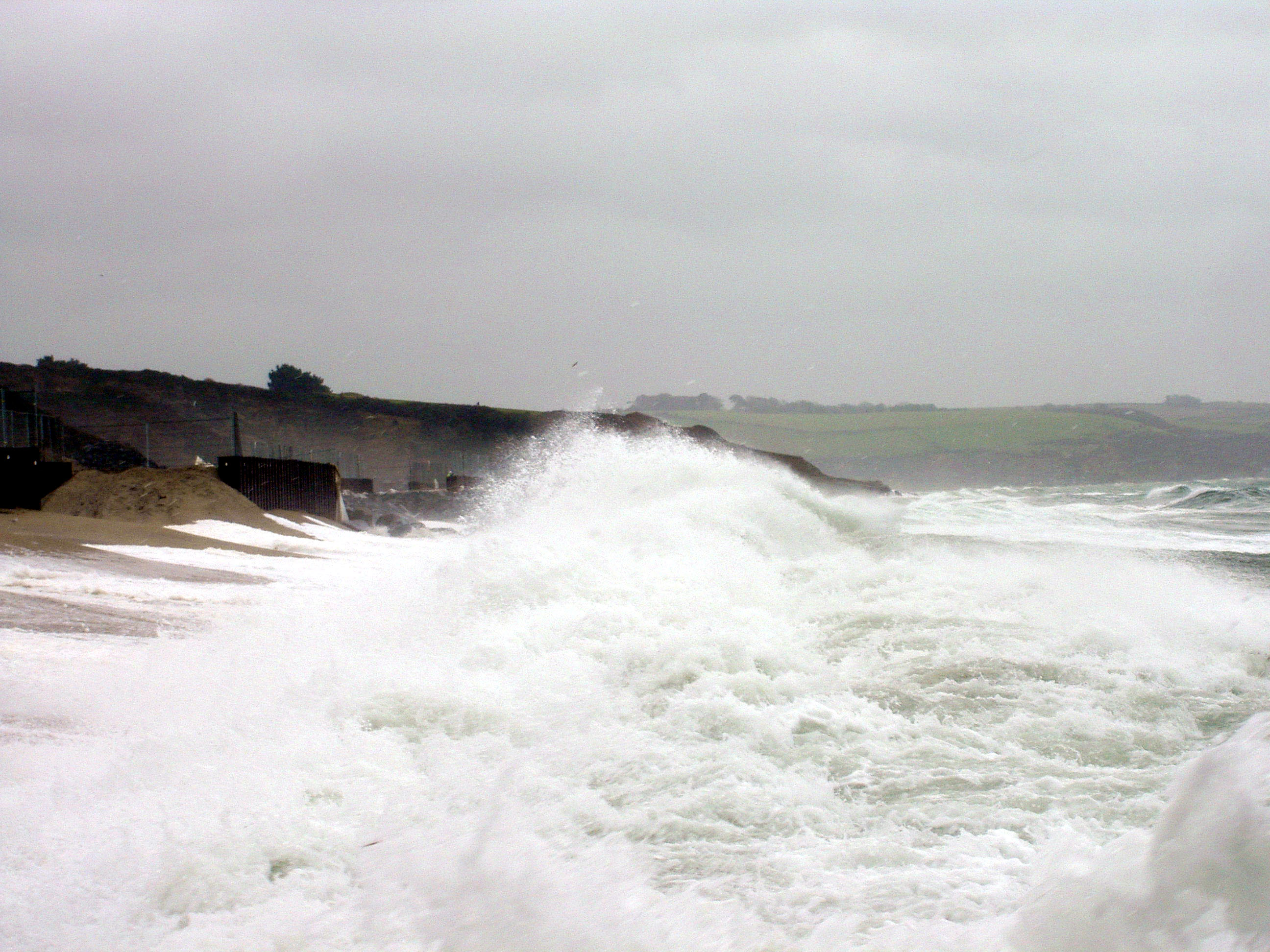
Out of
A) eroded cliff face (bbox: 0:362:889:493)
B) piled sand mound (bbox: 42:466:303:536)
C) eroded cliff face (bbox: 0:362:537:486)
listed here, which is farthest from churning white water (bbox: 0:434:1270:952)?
eroded cliff face (bbox: 0:362:537:486)

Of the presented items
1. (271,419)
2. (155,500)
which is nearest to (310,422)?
(271,419)

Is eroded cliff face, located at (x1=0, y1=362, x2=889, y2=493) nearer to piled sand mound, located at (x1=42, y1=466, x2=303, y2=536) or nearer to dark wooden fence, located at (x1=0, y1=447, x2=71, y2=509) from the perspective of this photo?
piled sand mound, located at (x1=42, y1=466, x2=303, y2=536)

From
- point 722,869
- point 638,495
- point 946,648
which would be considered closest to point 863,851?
point 722,869

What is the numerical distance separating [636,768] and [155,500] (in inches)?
571

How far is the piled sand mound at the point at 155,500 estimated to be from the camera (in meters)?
15.2

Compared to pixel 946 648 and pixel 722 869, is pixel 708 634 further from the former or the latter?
pixel 722 869

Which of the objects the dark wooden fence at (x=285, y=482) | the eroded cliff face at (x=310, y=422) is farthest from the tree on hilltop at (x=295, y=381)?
the dark wooden fence at (x=285, y=482)

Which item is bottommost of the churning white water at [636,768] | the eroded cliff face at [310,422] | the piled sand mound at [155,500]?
the churning white water at [636,768]

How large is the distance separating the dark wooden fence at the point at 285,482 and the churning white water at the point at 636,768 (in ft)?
39.4

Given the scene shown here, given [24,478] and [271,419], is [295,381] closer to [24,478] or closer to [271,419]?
[271,419]

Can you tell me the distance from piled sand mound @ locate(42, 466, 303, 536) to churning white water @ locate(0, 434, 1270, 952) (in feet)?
23.1

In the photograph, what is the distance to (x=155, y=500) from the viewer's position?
16.1 metres

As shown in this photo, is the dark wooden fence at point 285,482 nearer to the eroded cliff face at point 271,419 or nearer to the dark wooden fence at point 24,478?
the dark wooden fence at point 24,478

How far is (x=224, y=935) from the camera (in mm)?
2576
